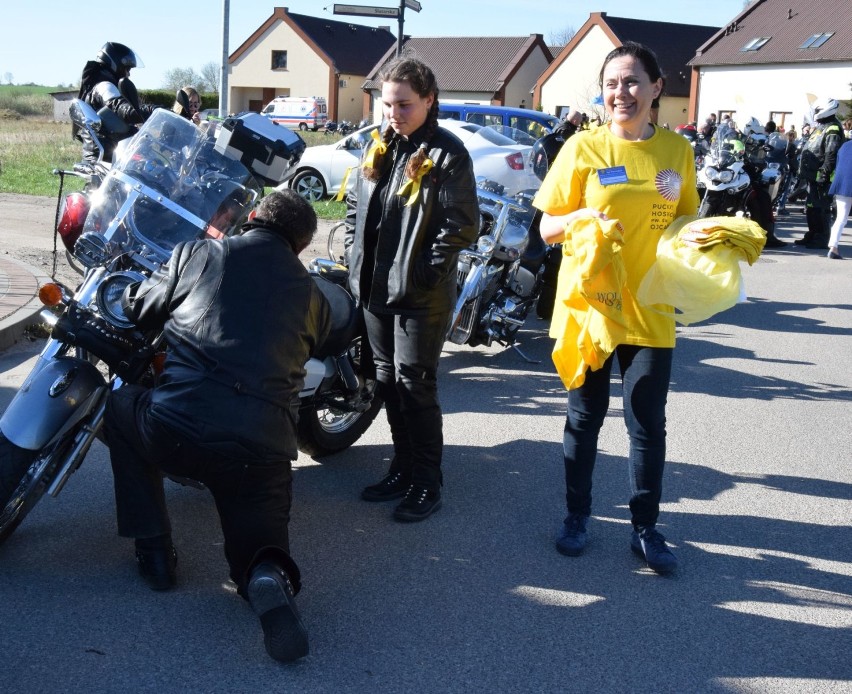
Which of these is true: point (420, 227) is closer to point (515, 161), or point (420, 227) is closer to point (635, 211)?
point (635, 211)

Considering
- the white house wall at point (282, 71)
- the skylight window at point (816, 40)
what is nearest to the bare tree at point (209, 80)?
the white house wall at point (282, 71)

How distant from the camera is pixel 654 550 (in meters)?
4.01

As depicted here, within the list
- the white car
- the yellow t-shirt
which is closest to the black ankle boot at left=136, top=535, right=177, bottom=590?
the yellow t-shirt

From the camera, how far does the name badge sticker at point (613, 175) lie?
147 inches

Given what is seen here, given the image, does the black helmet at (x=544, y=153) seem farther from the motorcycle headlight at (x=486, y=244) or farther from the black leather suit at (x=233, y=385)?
the black leather suit at (x=233, y=385)

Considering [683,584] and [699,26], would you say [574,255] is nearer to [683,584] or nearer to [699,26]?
[683,584]

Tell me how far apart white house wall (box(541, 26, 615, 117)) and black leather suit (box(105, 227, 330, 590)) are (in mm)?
51373

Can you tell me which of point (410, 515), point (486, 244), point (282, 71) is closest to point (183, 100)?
point (486, 244)

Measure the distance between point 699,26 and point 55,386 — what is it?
61.2 meters

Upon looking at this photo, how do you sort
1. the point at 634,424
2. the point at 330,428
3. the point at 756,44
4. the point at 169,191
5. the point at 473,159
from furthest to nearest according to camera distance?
the point at 756,44, the point at 473,159, the point at 330,428, the point at 169,191, the point at 634,424

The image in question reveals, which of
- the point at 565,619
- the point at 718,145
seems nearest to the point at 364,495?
the point at 565,619

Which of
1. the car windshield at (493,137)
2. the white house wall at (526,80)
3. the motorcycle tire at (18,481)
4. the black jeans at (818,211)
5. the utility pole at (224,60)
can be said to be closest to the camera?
the motorcycle tire at (18,481)

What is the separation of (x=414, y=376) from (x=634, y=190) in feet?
4.11

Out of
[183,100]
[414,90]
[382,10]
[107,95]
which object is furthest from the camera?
[382,10]
